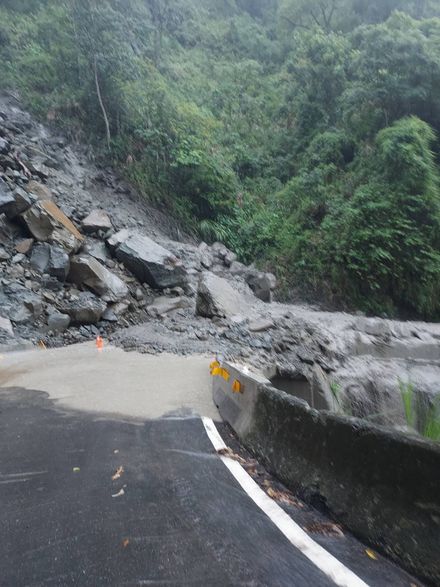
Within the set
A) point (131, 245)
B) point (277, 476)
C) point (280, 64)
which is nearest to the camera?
point (277, 476)

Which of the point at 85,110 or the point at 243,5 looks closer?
the point at 85,110

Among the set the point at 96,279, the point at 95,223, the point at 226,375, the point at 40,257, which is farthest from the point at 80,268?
the point at 226,375

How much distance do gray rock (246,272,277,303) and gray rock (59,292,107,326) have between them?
524 cm

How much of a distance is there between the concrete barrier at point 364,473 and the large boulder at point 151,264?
9.62 m

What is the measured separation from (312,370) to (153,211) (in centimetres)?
1199

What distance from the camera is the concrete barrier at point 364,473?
92.0 inches

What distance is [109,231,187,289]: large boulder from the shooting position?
43.4 ft

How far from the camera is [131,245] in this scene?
45.0 ft

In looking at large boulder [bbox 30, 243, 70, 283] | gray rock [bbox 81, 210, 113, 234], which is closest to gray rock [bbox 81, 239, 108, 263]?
gray rock [bbox 81, 210, 113, 234]

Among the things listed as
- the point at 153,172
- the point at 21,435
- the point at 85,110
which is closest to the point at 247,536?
the point at 21,435

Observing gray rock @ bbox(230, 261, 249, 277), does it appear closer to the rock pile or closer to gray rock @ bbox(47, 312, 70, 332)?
the rock pile

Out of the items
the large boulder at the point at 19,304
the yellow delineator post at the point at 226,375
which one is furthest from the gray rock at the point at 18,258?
the yellow delineator post at the point at 226,375

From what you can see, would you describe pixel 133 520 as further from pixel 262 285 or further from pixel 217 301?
pixel 262 285

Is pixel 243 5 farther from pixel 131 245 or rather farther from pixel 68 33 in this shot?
pixel 131 245
